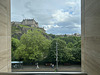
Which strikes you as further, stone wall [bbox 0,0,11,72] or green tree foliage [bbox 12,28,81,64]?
green tree foliage [bbox 12,28,81,64]

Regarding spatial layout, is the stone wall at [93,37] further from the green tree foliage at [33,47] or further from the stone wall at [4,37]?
the stone wall at [4,37]

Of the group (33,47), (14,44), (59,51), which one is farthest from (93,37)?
(14,44)

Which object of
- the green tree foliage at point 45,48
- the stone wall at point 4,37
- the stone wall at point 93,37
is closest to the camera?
the stone wall at point 93,37

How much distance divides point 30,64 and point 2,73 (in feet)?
1.57

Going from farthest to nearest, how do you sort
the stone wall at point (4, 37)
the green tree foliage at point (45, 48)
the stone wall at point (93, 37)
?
the green tree foliage at point (45, 48)
the stone wall at point (4, 37)
the stone wall at point (93, 37)

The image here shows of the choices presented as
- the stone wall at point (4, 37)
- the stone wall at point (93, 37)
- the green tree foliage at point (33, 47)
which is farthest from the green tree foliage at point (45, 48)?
the stone wall at point (93, 37)

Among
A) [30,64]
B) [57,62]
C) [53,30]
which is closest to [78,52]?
[57,62]

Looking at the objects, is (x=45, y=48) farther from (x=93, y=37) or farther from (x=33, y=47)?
(x=93, y=37)

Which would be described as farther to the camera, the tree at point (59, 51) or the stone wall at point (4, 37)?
the tree at point (59, 51)

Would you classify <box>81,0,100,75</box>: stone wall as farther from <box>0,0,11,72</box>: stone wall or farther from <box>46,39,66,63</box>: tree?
<box>0,0,11,72</box>: stone wall

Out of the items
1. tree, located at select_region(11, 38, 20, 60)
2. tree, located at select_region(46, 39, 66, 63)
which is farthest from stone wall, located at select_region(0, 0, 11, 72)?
tree, located at select_region(46, 39, 66, 63)

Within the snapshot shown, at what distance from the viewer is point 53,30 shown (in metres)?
1.31

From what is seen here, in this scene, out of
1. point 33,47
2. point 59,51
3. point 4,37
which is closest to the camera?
point 4,37

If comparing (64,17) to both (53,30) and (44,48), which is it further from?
(44,48)
